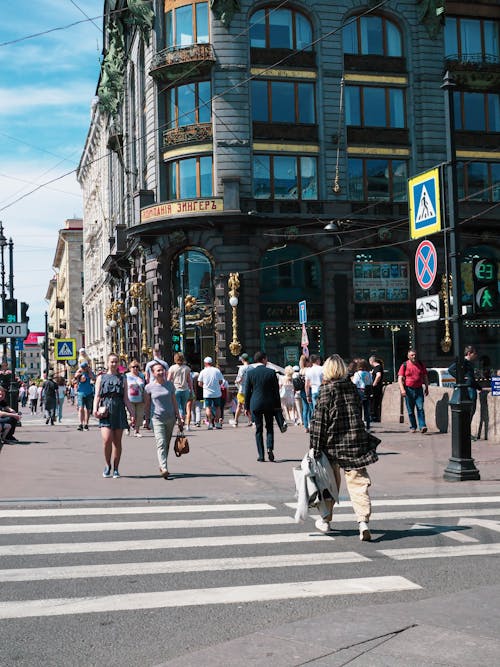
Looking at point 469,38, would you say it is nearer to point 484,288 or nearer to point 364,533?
point 484,288

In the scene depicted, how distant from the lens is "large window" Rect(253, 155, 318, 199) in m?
36.3

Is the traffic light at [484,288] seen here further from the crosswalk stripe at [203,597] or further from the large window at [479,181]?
the large window at [479,181]

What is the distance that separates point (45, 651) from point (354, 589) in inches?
96.3

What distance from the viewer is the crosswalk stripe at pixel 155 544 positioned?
7.98m

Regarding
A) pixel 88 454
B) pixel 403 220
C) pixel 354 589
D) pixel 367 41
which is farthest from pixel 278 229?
pixel 354 589

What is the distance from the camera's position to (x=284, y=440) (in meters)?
19.5

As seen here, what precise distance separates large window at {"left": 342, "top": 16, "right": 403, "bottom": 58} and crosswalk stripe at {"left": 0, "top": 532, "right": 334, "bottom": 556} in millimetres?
32272

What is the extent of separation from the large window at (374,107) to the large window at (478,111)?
263 centimetres

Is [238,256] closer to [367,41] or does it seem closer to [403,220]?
[403,220]

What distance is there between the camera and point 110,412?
515 inches

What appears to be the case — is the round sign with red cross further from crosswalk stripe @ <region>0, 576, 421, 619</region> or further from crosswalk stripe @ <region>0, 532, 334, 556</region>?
crosswalk stripe @ <region>0, 576, 421, 619</region>

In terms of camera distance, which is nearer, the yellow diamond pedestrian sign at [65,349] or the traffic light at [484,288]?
the traffic light at [484,288]

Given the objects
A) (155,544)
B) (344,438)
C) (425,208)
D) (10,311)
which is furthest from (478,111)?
(155,544)

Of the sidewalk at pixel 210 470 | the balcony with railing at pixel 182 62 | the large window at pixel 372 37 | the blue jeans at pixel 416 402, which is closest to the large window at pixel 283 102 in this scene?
the balcony with railing at pixel 182 62
